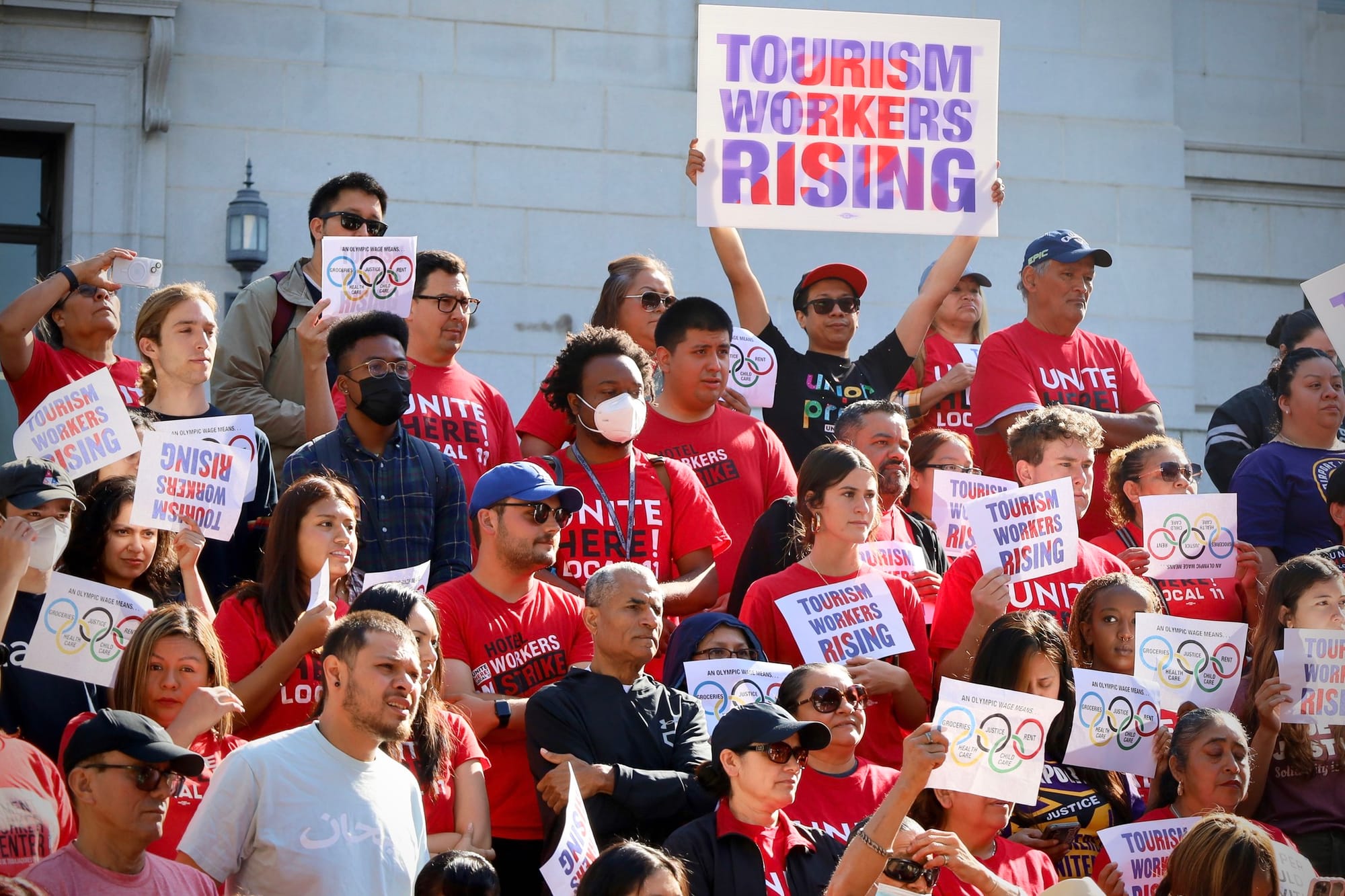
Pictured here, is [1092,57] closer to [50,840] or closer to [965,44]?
[965,44]

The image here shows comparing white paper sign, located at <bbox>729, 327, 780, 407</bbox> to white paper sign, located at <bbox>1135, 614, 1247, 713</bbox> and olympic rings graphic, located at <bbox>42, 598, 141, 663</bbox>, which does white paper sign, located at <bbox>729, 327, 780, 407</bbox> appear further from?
olympic rings graphic, located at <bbox>42, 598, 141, 663</bbox>

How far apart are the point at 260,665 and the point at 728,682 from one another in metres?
1.47

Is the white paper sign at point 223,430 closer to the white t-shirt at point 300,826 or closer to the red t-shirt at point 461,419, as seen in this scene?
the red t-shirt at point 461,419

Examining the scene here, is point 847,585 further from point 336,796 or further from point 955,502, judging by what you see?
point 336,796

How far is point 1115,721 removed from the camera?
6328mm

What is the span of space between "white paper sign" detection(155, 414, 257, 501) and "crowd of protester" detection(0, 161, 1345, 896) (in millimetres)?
192

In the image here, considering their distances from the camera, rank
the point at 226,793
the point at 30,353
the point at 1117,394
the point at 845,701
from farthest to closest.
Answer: the point at 1117,394, the point at 30,353, the point at 845,701, the point at 226,793

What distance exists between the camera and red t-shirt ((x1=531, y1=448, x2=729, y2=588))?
694 cm

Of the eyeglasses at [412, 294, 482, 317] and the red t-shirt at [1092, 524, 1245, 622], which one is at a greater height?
the eyeglasses at [412, 294, 482, 317]

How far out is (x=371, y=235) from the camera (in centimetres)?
786

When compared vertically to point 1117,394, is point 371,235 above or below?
above

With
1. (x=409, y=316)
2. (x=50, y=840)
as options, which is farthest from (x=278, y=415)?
(x=50, y=840)

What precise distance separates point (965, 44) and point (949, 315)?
4.82 ft

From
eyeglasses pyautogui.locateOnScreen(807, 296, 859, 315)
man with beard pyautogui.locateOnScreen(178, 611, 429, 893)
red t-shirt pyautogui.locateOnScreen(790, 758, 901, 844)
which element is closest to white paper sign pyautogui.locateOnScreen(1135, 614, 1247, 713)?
red t-shirt pyautogui.locateOnScreen(790, 758, 901, 844)
